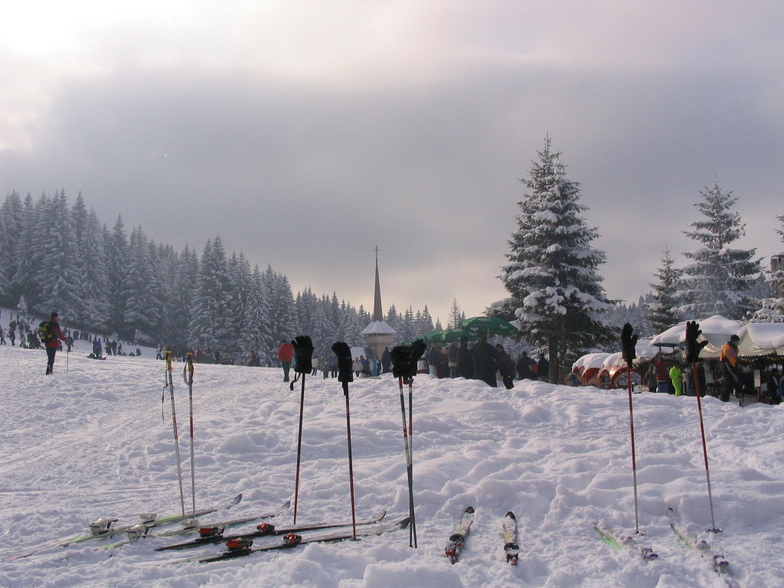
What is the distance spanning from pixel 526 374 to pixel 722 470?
12.0 metres

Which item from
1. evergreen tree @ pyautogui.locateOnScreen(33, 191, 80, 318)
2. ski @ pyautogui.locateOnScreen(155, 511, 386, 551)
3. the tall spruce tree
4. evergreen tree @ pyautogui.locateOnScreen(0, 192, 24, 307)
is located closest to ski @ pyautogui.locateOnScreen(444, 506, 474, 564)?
ski @ pyautogui.locateOnScreen(155, 511, 386, 551)

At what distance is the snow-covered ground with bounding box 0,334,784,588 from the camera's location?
5.02 m

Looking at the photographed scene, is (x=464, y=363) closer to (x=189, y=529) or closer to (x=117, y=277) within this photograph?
(x=189, y=529)

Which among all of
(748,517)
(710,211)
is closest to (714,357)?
(748,517)

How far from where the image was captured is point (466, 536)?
19.4 feet

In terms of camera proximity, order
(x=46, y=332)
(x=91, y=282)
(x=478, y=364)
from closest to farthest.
Answer: (x=478, y=364), (x=46, y=332), (x=91, y=282)

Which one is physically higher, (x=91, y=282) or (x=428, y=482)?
(x=91, y=282)

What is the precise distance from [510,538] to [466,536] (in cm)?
47

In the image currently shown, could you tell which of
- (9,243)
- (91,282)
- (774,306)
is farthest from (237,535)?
(9,243)

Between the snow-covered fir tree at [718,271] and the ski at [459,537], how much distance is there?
3392 centimetres

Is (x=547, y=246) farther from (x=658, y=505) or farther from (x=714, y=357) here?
(x=658, y=505)

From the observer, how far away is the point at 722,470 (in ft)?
24.4

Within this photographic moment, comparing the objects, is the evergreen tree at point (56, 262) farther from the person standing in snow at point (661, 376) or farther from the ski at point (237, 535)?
the ski at point (237, 535)

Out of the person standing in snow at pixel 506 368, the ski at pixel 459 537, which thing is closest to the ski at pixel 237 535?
the ski at pixel 459 537
